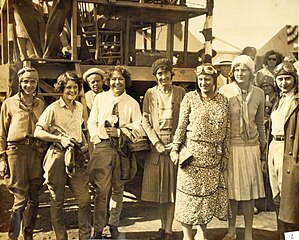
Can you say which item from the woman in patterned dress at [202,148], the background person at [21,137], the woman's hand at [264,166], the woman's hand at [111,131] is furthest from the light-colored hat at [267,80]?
the background person at [21,137]

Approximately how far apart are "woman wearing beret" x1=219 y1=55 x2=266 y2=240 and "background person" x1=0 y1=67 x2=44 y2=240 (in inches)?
31.4

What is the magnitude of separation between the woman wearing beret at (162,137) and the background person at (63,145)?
0.28 m

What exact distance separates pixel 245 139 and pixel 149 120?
0.43 metres

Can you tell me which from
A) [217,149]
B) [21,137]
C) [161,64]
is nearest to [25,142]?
[21,137]

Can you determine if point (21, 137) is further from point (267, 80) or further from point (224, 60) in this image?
point (267, 80)

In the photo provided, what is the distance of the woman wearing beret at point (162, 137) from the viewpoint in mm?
1757

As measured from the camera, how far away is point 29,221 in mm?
1706

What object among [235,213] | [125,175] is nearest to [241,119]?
[235,213]

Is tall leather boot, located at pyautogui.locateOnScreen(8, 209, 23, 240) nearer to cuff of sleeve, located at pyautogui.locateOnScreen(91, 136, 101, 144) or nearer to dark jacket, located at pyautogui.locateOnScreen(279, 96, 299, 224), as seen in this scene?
cuff of sleeve, located at pyautogui.locateOnScreen(91, 136, 101, 144)

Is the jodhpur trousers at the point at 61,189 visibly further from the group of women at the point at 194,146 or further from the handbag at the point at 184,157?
the handbag at the point at 184,157

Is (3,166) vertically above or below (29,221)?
above

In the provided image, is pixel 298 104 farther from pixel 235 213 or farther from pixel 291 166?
pixel 235 213

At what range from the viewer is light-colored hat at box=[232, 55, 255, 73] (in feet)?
5.82

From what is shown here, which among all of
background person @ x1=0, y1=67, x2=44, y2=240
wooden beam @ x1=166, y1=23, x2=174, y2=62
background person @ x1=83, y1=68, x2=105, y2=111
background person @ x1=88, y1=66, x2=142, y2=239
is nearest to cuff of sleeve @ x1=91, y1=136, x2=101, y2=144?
background person @ x1=88, y1=66, x2=142, y2=239
